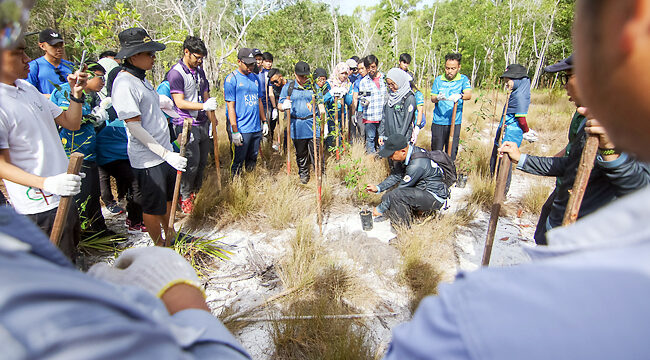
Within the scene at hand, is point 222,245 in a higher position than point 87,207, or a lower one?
lower

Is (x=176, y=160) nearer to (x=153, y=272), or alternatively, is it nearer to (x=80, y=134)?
(x=80, y=134)

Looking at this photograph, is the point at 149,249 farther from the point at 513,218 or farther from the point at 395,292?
the point at 513,218

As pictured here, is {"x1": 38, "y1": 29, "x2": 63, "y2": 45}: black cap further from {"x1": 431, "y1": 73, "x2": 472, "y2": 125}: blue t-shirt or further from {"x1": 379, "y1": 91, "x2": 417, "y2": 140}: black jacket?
{"x1": 431, "y1": 73, "x2": 472, "y2": 125}: blue t-shirt

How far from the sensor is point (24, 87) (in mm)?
2051

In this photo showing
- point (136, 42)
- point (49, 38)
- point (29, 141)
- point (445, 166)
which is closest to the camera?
point (29, 141)

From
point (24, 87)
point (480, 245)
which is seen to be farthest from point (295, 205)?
point (24, 87)

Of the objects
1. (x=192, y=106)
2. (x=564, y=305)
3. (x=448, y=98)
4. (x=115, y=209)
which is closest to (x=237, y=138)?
(x=192, y=106)

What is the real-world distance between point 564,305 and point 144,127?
3144mm

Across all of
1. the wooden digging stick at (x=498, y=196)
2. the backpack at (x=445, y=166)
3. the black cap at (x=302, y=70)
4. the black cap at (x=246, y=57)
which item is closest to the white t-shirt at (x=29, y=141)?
the black cap at (x=246, y=57)

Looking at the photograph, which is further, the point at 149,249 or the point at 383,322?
the point at 383,322

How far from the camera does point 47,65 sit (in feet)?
12.8

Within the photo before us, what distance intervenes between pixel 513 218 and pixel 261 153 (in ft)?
14.4

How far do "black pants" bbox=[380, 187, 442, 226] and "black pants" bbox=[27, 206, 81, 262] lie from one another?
10.0ft

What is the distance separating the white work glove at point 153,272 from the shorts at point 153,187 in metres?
2.39
